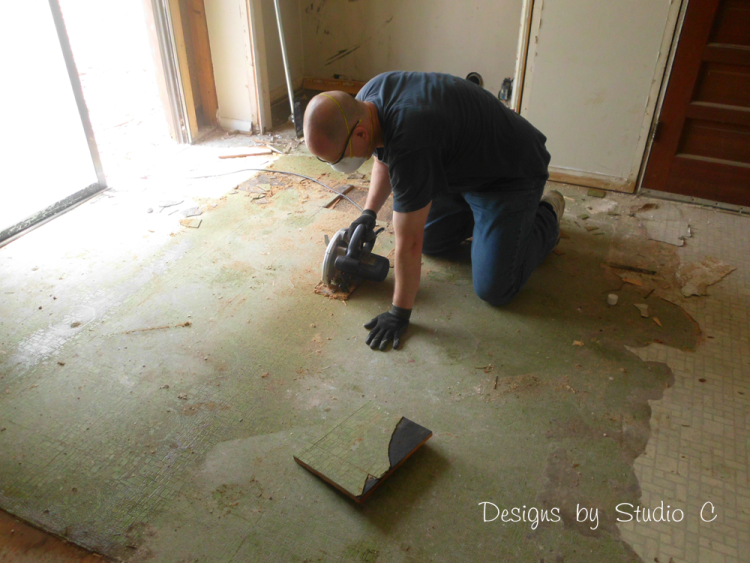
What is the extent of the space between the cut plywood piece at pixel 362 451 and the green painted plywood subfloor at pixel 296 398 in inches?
2.8

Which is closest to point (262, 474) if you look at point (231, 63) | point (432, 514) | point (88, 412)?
point (432, 514)

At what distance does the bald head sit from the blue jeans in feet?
2.41

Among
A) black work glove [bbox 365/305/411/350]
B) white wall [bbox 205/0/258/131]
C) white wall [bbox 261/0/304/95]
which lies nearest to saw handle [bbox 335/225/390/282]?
black work glove [bbox 365/305/411/350]

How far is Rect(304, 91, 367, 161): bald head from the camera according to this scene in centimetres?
169

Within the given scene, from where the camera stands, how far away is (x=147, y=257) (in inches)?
106

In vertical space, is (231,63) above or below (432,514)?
above

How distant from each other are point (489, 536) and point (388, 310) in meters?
1.10

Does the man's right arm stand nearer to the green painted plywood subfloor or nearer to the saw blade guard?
the saw blade guard

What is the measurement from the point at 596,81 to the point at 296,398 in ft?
8.38

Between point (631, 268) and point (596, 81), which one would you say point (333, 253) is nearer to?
point (631, 268)

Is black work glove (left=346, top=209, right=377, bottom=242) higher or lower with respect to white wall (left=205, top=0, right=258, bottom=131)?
lower

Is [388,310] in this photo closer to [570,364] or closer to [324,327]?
[324,327]

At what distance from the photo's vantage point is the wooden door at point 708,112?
271cm

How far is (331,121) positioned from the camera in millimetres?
1686
